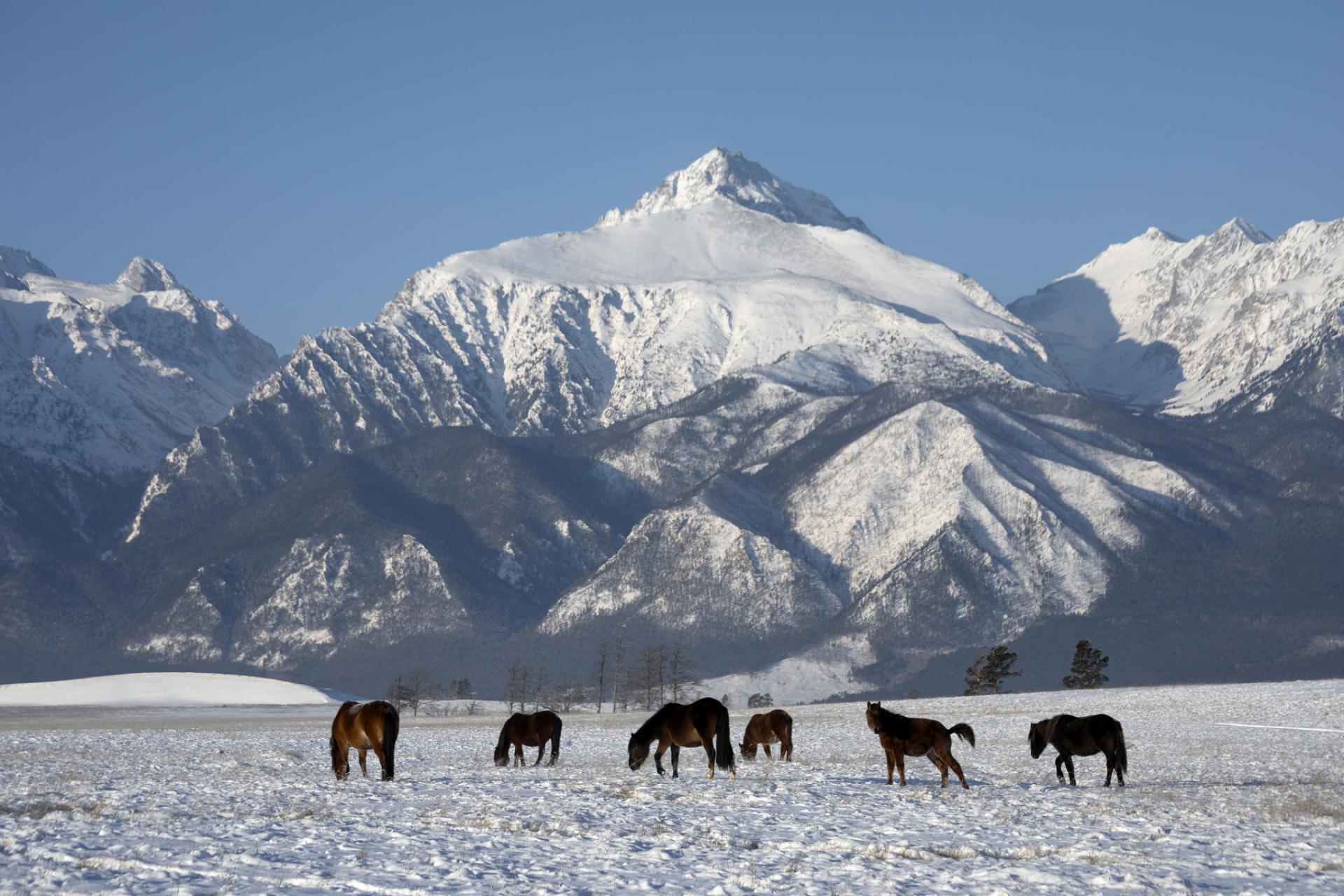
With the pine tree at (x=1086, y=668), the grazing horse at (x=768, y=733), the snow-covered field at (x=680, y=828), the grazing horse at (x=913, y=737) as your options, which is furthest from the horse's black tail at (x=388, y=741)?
the pine tree at (x=1086, y=668)

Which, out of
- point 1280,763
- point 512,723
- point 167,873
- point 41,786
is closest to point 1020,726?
point 1280,763

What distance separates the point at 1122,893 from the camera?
27.2 meters

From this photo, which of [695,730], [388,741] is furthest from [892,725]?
[388,741]

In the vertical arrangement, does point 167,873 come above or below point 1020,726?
below

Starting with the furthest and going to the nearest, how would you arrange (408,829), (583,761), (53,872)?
(583,761)
(408,829)
(53,872)

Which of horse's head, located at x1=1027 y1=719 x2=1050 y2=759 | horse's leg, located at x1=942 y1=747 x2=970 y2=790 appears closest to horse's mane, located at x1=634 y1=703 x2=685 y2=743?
horse's leg, located at x1=942 y1=747 x2=970 y2=790

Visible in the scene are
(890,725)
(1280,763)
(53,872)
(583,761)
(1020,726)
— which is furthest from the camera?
(1020,726)

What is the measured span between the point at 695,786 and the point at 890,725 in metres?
5.67

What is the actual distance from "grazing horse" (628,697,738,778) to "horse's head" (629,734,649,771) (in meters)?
0.72

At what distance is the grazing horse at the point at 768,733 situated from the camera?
56.6 metres

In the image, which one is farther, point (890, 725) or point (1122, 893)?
point (890, 725)

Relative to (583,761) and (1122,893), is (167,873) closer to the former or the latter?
(1122,893)

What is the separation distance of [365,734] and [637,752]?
8525 millimetres

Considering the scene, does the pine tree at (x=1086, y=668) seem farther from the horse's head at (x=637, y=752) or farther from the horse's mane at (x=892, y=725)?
the horse's mane at (x=892, y=725)
